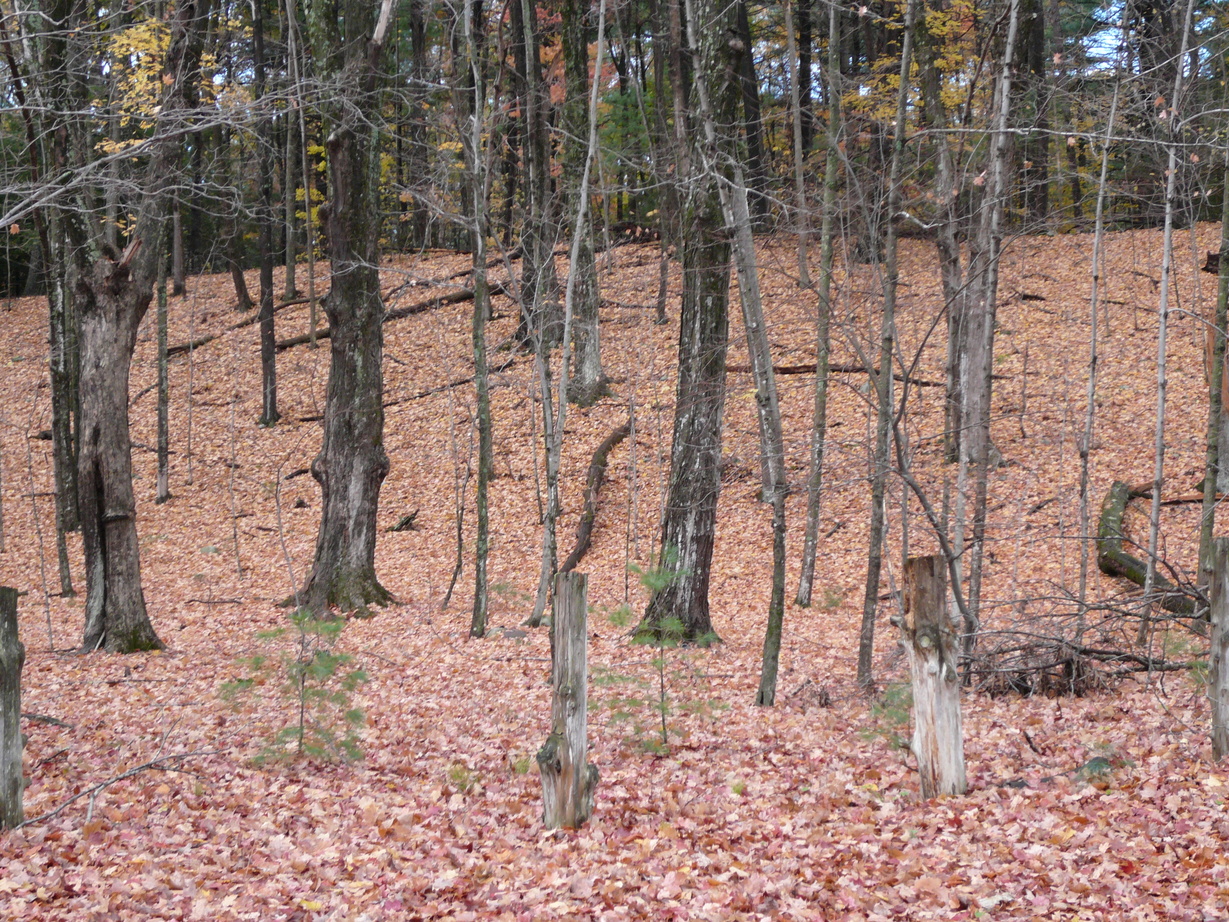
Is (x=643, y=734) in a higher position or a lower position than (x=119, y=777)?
lower

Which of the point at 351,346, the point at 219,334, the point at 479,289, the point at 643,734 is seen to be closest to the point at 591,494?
the point at 351,346

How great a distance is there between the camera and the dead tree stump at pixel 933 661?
4891 mm

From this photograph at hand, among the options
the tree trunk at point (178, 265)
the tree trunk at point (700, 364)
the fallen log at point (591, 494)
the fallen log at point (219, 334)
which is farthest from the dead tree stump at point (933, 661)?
the tree trunk at point (178, 265)

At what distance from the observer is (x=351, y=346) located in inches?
437

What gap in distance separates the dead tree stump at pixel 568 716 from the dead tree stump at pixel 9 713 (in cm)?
260

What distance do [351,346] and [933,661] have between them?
8.12 m

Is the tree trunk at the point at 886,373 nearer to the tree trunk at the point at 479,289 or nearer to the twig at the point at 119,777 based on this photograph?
the tree trunk at the point at 479,289

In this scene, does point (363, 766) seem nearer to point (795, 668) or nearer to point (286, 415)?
point (795, 668)

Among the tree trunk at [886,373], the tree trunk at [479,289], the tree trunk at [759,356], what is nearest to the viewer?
the tree trunk at [886,373]

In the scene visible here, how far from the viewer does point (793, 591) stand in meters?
12.4

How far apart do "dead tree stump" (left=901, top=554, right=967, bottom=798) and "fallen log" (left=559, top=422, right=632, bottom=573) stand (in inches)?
314

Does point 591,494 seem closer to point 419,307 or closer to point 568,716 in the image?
point 568,716

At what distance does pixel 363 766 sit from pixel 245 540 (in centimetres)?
1087

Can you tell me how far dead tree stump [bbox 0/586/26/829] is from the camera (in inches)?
184
